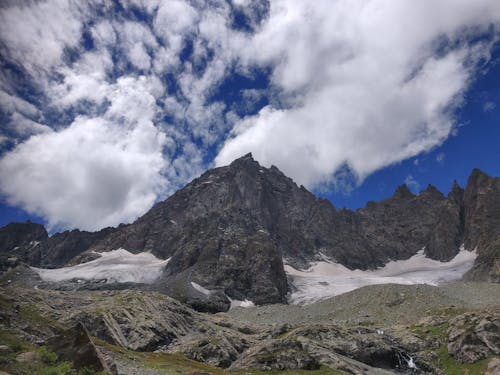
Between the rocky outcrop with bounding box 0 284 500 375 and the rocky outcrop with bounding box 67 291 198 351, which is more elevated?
the rocky outcrop with bounding box 67 291 198 351

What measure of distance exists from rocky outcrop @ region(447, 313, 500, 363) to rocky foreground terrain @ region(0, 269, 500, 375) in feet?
0.60

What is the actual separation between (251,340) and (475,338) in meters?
64.9

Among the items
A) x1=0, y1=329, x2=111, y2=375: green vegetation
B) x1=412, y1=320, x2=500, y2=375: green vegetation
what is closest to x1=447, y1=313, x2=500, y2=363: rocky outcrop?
x1=412, y1=320, x2=500, y2=375: green vegetation

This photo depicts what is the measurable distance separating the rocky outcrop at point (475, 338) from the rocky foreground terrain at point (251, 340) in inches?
7.2

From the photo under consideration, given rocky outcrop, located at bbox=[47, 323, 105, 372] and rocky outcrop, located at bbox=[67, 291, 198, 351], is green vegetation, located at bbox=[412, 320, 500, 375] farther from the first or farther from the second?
rocky outcrop, located at bbox=[67, 291, 198, 351]

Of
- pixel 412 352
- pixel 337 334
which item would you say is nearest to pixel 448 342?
pixel 412 352

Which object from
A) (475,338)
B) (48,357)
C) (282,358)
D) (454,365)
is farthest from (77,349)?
(475,338)

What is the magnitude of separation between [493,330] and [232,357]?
186 ft

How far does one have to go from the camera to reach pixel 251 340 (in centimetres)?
11969

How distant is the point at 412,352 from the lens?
85.9 metres

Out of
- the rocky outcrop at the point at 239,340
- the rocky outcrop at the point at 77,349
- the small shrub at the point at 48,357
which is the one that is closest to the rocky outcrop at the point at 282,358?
the rocky outcrop at the point at 239,340

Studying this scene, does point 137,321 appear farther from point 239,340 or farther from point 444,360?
point 444,360

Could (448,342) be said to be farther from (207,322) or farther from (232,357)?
(207,322)

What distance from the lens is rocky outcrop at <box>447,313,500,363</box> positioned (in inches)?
2815
